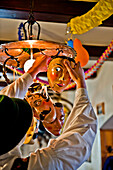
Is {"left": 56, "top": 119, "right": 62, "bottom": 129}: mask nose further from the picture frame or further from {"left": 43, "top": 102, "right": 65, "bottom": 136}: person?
the picture frame

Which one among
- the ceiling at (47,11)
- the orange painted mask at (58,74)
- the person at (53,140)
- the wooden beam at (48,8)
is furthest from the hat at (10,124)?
the wooden beam at (48,8)

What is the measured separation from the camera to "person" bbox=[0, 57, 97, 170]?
3.89 feet

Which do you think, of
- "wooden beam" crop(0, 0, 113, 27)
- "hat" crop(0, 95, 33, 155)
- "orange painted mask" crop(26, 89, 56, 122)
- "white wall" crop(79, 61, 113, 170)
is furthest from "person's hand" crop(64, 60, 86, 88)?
"white wall" crop(79, 61, 113, 170)

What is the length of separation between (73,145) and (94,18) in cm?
122

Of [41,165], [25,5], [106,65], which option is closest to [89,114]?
[41,165]

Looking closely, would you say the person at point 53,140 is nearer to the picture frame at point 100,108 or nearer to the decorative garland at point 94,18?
the decorative garland at point 94,18

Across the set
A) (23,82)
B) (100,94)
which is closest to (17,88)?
(23,82)

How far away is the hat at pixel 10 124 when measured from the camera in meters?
1.16

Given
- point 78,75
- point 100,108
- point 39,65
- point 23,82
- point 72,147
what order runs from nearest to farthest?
point 72,147 < point 78,75 < point 23,82 < point 39,65 < point 100,108

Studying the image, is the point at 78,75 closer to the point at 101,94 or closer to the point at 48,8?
the point at 48,8

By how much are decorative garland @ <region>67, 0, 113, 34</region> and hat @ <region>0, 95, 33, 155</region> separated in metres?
1.23

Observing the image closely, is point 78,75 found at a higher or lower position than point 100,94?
lower

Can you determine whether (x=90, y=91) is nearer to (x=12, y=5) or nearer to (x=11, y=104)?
(x=12, y=5)

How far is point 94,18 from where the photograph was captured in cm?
226
